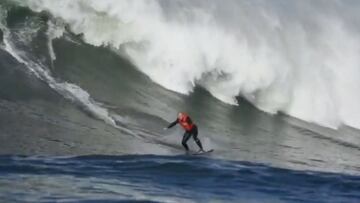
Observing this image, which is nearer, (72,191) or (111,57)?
(72,191)

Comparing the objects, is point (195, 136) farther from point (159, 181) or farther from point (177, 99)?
point (159, 181)

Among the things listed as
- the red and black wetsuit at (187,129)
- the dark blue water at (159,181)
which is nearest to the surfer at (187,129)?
the red and black wetsuit at (187,129)

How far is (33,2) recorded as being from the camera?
75.5 ft

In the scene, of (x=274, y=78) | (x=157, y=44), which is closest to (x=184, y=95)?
(x=157, y=44)

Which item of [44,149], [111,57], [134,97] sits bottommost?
[44,149]

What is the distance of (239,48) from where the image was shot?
24.8 m

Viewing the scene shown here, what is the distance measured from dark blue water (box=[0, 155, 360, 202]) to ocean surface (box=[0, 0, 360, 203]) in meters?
0.04

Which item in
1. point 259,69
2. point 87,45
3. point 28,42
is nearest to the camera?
point 28,42

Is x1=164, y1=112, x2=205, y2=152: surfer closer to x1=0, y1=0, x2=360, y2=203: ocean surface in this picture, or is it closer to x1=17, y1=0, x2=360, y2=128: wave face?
x1=0, y1=0, x2=360, y2=203: ocean surface

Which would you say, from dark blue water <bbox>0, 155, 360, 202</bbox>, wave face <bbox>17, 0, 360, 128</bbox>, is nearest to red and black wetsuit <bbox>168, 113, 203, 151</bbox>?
dark blue water <bbox>0, 155, 360, 202</bbox>

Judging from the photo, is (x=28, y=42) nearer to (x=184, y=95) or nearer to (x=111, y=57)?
(x=111, y=57)

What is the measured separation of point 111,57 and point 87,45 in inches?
28.6

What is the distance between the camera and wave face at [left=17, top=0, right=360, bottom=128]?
2322 cm

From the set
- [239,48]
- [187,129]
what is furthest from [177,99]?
[187,129]
